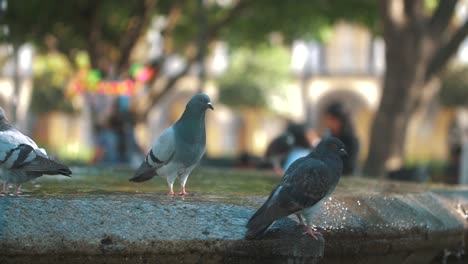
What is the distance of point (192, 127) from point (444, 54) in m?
9.26

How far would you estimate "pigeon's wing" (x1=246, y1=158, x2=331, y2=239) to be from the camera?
4043mm

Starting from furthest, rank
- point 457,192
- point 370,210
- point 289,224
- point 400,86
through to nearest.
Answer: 1. point 400,86
2. point 457,192
3. point 370,210
4. point 289,224

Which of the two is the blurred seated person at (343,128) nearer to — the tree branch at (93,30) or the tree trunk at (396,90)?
the tree trunk at (396,90)

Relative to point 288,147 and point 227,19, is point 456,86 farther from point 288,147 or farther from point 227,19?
point 288,147

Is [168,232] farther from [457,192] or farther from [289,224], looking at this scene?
[457,192]

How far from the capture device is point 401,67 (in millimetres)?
12695

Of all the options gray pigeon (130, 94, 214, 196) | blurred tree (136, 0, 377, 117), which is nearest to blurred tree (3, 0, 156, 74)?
blurred tree (136, 0, 377, 117)

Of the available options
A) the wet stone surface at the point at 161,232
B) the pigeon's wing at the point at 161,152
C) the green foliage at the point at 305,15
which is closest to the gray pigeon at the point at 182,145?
the pigeon's wing at the point at 161,152

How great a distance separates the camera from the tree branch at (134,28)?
21453 millimetres

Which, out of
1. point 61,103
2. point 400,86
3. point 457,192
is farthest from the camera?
point 61,103

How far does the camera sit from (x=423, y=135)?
48.6 m

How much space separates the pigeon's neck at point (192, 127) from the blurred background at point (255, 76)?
4075 mm

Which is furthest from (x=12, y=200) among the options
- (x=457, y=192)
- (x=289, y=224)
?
(x=457, y=192)

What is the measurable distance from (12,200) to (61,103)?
146 feet
